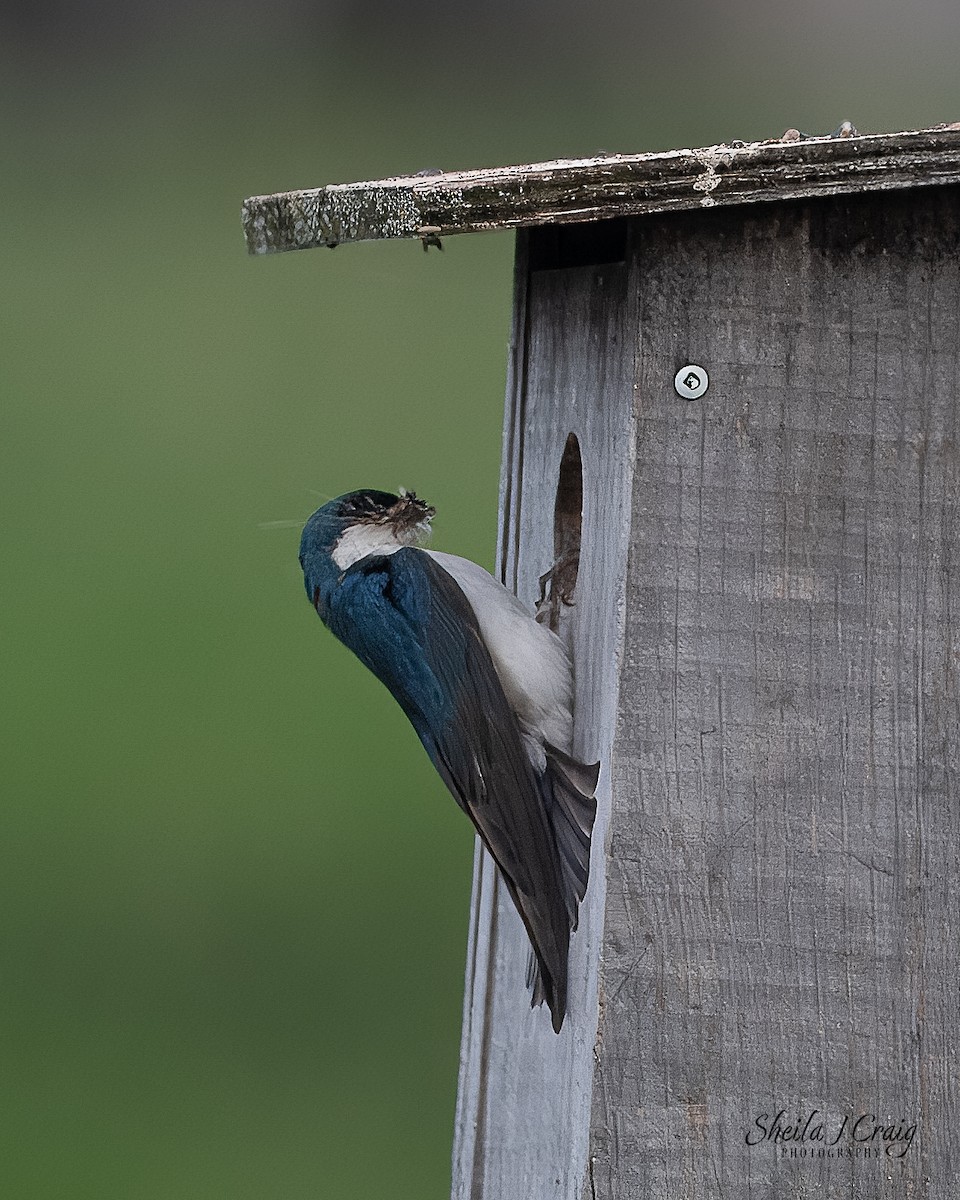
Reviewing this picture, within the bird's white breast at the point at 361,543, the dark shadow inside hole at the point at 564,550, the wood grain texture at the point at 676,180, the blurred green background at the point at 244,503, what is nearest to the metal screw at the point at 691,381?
the wood grain texture at the point at 676,180

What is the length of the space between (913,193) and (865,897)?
71 cm

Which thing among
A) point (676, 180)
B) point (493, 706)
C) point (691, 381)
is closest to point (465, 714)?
point (493, 706)

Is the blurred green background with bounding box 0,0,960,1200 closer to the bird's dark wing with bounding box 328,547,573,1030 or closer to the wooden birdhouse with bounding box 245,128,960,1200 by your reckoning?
the bird's dark wing with bounding box 328,547,573,1030

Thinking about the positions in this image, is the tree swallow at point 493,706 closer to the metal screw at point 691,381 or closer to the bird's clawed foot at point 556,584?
the bird's clawed foot at point 556,584

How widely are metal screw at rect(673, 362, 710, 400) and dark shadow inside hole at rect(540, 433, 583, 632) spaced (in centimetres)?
39

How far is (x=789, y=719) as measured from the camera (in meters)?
1.84

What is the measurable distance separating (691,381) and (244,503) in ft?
13.9

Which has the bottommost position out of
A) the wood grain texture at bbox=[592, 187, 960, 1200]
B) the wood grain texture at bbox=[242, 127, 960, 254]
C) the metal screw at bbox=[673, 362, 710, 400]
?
the wood grain texture at bbox=[592, 187, 960, 1200]

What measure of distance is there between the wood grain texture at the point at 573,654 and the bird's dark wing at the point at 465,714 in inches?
2.1

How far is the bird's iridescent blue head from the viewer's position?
2287 millimetres

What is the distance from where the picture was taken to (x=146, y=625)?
18.8 ft

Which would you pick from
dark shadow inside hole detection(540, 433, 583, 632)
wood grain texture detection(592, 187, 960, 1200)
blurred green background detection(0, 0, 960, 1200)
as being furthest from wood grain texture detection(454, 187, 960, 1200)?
blurred green background detection(0, 0, 960, 1200)

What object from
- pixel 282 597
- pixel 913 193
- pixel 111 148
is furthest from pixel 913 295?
pixel 111 148

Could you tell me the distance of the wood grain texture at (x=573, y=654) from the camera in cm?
187
